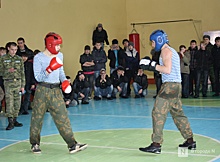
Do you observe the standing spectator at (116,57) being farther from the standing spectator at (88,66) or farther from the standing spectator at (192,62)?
the standing spectator at (192,62)

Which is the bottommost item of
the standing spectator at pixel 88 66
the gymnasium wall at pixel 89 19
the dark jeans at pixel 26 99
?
the dark jeans at pixel 26 99

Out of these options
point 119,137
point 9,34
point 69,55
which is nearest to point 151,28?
point 69,55

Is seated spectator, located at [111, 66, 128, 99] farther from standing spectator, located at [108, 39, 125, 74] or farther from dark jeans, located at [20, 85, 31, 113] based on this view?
dark jeans, located at [20, 85, 31, 113]

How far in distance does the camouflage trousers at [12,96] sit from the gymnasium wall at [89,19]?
15.7 ft

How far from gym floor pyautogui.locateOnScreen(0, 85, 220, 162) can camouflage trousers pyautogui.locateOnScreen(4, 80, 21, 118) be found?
0.41 m

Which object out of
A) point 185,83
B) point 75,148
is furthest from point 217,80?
point 75,148

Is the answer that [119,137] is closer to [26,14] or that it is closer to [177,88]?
[177,88]

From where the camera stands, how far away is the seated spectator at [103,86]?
1491 centimetres

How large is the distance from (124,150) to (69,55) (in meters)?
10.4

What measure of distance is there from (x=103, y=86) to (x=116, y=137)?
670 centimetres

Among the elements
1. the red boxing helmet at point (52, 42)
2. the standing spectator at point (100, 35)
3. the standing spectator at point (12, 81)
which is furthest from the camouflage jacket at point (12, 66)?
the standing spectator at point (100, 35)

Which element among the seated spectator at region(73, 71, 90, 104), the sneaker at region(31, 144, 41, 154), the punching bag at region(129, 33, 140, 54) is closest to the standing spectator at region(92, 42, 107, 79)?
the seated spectator at region(73, 71, 90, 104)

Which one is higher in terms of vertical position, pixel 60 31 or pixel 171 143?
pixel 60 31

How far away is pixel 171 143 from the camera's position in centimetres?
753
